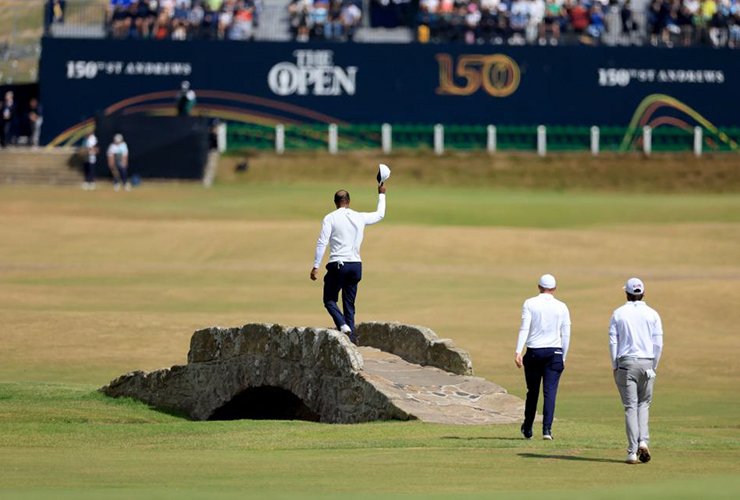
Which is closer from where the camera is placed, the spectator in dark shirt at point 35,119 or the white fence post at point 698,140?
the spectator in dark shirt at point 35,119

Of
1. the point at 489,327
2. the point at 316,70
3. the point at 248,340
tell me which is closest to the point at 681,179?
the point at 316,70

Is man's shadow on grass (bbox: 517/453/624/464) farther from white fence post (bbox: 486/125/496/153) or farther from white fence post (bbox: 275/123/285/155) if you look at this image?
white fence post (bbox: 486/125/496/153)

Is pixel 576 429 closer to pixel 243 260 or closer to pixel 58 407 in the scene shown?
pixel 58 407

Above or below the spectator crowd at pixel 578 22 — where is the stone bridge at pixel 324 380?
below

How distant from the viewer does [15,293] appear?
107 feet

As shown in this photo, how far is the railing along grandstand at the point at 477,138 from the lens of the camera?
58228 mm

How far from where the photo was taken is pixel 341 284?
18.3 metres

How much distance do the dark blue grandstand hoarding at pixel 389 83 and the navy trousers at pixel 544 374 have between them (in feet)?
143

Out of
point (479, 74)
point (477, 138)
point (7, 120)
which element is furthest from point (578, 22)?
point (7, 120)

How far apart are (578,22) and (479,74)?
4730mm

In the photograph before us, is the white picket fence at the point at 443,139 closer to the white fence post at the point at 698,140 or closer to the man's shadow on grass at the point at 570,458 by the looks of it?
the white fence post at the point at 698,140

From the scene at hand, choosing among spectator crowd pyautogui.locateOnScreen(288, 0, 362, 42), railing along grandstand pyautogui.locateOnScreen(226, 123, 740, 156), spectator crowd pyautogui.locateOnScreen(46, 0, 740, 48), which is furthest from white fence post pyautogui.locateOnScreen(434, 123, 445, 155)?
spectator crowd pyautogui.locateOnScreen(288, 0, 362, 42)

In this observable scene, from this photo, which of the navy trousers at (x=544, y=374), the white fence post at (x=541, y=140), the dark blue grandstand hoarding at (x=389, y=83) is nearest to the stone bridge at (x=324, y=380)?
the navy trousers at (x=544, y=374)

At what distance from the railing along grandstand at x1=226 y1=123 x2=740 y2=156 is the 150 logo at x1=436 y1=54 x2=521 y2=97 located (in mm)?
1532
